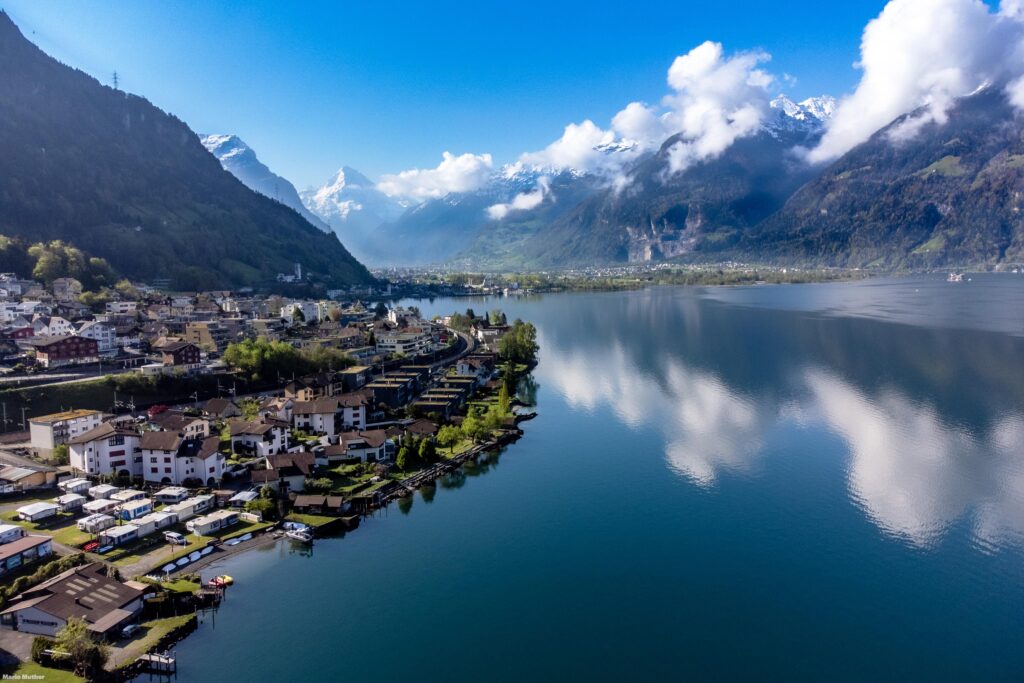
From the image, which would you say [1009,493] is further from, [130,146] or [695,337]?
[130,146]

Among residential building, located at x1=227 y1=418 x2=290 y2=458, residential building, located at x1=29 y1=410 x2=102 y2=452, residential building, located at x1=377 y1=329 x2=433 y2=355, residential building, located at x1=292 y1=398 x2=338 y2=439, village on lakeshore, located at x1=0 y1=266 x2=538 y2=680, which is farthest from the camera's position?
residential building, located at x1=377 y1=329 x2=433 y2=355

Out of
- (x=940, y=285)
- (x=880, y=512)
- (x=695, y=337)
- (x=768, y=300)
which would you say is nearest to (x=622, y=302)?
(x=768, y=300)

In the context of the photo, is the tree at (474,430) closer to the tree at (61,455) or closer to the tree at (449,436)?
the tree at (449,436)

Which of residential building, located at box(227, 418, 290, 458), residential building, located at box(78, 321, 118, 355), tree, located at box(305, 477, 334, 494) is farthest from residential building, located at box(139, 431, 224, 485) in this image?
residential building, located at box(78, 321, 118, 355)

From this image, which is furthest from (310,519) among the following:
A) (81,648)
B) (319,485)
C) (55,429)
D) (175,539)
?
(55,429)

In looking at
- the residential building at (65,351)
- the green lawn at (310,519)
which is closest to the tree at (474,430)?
the green lawn at (310,519)

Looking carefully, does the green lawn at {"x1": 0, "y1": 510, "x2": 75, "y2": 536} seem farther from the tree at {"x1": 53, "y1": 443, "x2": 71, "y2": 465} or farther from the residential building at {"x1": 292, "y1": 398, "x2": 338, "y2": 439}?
the residential building at {"x1": 292, "y1": 398, "x2": 338, "y2": 439}
